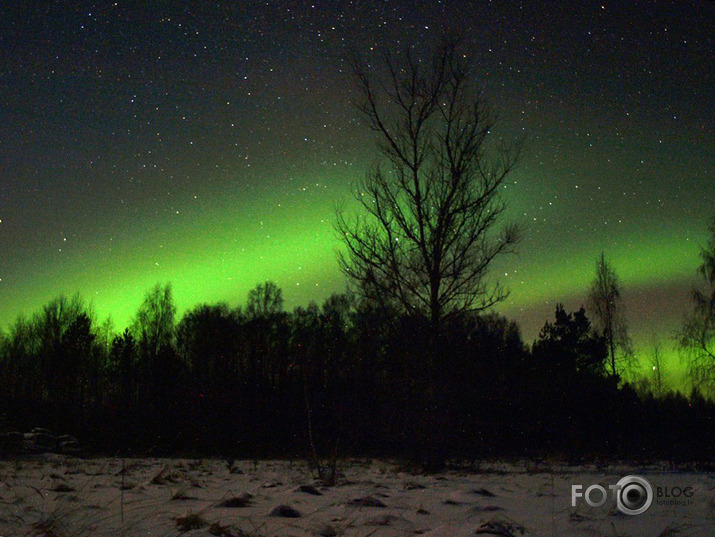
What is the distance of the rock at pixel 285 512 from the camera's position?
3.64m

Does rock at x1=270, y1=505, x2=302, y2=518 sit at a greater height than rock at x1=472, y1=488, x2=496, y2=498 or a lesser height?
greater

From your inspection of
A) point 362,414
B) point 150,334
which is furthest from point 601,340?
point 150,334

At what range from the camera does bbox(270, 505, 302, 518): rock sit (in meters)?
3.64

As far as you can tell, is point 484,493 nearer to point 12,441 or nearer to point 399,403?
point 399,403

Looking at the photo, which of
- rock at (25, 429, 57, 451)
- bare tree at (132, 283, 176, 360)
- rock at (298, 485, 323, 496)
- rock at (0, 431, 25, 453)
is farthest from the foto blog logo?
bare tree at (132, 283, 176, 360)

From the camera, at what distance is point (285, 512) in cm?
369

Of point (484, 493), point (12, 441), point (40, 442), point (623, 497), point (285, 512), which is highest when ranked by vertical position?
point (285, 512)

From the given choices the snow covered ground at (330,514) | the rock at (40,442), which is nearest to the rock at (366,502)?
the snow covered ground at (330,514)

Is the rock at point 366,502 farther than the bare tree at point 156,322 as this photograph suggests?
No

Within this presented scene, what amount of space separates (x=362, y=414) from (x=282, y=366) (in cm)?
1108

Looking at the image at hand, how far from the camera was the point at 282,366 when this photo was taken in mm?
29031

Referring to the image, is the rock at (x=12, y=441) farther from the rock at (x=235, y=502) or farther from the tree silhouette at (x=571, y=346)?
the tree silhouette at (x=571, y=346)

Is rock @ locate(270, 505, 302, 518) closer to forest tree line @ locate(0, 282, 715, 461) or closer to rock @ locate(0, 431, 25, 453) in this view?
forest tree line @ locate(0, 282, 715, 461)

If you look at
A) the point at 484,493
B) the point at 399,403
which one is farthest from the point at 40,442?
the point at 484,493
